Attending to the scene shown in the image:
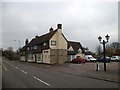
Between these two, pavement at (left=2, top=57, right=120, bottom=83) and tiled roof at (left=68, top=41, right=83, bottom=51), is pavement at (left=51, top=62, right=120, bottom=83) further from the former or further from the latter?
tiled roof at (left=68, top=41, right=83, bottom=51)

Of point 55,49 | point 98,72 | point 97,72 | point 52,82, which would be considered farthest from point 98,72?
point 55,49

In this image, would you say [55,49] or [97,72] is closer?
[97,72]

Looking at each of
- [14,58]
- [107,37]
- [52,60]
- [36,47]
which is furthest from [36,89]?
[14,58]

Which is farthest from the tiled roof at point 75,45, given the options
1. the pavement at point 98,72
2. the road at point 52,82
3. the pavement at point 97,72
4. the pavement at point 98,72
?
the road at point 52,82

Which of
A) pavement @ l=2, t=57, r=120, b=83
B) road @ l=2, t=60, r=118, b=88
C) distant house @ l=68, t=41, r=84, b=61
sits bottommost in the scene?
pavement @ l=2, t=57, r=120, b=83

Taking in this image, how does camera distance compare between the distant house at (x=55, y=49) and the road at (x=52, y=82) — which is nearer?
the road at (x=52, y=82)

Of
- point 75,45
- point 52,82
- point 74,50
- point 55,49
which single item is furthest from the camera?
point 75,45

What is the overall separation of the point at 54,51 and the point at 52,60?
7.95 ft

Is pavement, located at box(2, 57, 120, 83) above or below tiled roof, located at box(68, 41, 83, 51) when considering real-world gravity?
below

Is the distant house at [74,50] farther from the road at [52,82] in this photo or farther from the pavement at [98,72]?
the road at [52,82]

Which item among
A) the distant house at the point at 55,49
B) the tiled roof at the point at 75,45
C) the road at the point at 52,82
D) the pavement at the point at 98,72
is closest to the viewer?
the road at the point at 52,82

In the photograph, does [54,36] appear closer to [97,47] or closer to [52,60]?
[52,60]

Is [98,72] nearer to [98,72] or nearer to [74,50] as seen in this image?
[98,72]

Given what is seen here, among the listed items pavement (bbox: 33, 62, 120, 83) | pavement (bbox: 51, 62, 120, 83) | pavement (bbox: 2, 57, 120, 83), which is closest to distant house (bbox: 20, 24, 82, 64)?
pavement (bbox: 2, 57, 120, 83)
